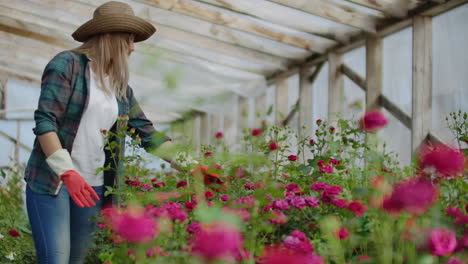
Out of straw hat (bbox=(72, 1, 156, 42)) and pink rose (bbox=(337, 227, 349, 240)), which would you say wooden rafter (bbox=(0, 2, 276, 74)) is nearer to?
straw hat (bbox=(72, 1, 156, 42))

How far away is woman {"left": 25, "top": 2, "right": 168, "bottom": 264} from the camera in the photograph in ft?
5.44

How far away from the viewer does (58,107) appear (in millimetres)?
1689

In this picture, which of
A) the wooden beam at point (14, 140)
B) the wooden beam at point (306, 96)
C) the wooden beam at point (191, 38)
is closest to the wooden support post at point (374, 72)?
the wooden beam at point (306, 96)

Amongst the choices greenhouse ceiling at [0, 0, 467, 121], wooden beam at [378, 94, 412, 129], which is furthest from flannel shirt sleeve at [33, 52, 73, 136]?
wooden beam at [378, 94, 412, 129]

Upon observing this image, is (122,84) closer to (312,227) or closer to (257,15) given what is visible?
(312,227)

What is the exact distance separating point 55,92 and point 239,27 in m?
2.97

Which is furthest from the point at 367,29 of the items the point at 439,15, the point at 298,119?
the point at 298,119

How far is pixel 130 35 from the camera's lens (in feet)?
6.04

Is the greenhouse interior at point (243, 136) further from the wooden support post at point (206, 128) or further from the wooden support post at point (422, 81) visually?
the wooden support post at point (206, 128)

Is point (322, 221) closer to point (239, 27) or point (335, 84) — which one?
point (239, 27)

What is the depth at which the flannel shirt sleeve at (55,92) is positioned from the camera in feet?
5.36

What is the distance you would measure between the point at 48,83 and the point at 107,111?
0.23 meters

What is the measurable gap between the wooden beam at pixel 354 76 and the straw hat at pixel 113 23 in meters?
2.79

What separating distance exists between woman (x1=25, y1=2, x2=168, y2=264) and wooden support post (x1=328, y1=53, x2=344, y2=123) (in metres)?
2.99
